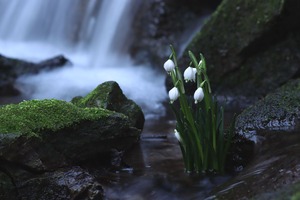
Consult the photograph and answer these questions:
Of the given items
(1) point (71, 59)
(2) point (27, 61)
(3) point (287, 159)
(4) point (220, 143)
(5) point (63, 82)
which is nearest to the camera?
(3) point (287, 159)

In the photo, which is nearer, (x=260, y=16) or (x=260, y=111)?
(x=260, y=111)

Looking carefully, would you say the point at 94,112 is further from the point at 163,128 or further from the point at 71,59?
the point at 71,59

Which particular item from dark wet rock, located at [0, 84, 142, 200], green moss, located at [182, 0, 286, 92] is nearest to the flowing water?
dark wet rock, located at [0, 84, 142, 200]

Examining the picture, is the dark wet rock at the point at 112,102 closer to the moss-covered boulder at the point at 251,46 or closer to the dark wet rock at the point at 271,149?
the dark wet rock at the point at 271,149

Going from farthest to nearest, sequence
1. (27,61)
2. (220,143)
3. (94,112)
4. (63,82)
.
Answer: (27,61) → (63,82) → (94,112) → (220,143)

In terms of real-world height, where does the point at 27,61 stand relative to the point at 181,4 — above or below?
below

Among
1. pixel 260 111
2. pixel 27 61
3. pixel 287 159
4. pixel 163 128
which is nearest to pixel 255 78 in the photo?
pixel 163 128
